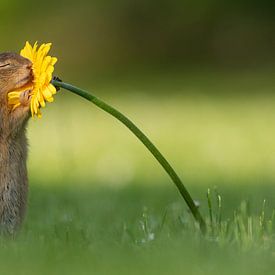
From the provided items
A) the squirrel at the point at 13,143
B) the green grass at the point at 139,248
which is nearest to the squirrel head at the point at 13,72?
the squirrel at the point at 13,143

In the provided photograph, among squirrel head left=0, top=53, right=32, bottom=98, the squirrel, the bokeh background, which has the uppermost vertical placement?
the bokeh background

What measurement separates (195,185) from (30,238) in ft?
14.3

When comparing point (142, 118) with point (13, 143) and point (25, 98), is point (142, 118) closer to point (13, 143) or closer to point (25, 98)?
point (13, 143)

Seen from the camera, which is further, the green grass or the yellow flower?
the yellow flower

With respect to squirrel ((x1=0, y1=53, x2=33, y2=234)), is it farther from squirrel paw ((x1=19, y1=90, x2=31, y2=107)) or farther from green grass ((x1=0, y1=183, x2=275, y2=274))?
green grass ((x1=0, y1=183, x2=275, y2=274))

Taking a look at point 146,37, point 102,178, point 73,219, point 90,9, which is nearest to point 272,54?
point 146,37

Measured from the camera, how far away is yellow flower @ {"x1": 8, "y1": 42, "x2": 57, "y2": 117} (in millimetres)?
5020

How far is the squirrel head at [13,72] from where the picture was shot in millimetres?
5445

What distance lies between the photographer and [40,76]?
516 cm

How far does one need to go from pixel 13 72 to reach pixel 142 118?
10.0 m

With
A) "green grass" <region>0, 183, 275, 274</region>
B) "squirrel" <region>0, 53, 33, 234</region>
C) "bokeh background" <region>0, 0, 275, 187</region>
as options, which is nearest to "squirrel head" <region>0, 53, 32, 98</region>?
"squirrel" <region>0, 53, 33, 234</region>

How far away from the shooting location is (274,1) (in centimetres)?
2602

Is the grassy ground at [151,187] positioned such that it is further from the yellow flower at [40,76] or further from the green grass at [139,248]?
the yellow flower at [40,76]

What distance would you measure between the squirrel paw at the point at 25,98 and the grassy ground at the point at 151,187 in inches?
28.8
